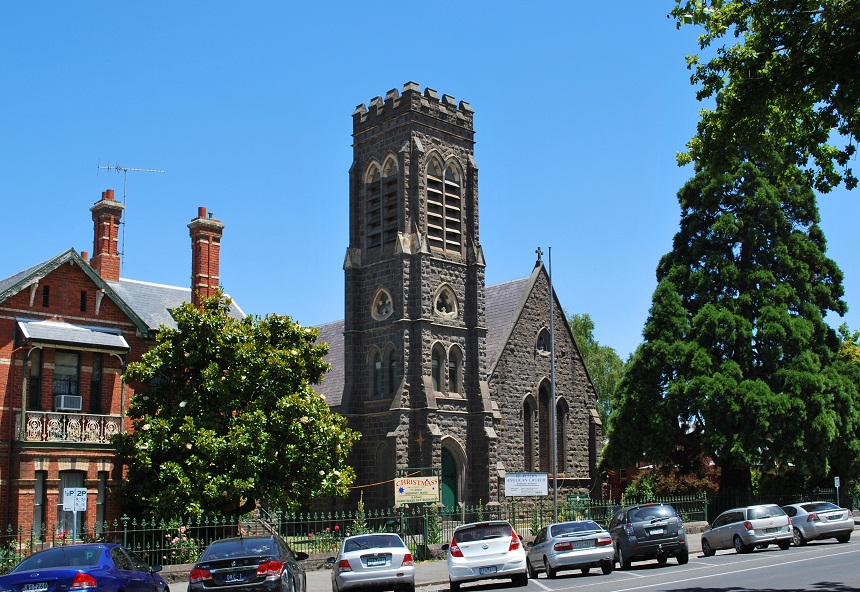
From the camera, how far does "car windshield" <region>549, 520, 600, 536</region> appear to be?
22.7 m

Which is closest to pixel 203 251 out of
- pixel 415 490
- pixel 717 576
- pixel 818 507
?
pixel 415 490

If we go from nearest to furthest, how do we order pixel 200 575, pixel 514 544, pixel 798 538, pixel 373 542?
pixel 200 575
pixel 373 542
pixel 514 544
pixel 798 538

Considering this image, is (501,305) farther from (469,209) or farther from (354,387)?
(354,387)

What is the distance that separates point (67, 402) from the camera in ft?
93.1

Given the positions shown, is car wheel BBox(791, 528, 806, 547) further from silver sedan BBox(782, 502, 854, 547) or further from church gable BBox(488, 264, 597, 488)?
church gable BBox(488, 264, 597, 488)

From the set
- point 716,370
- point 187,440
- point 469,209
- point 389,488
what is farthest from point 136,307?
point 716,370

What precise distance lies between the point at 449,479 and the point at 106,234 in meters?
16.3

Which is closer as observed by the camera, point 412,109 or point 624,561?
point 624,561

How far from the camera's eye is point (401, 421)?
3841 centimetres

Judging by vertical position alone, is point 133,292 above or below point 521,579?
above

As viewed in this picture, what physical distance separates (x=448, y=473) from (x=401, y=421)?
3272 millimetres

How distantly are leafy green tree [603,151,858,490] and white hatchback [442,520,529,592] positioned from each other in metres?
19.4

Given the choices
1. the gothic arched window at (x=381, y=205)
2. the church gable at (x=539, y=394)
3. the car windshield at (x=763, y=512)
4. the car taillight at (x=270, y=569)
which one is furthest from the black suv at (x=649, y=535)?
the gothic arched window at (x=381, y=205)

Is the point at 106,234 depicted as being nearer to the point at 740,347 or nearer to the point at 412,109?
the point at 412,109
